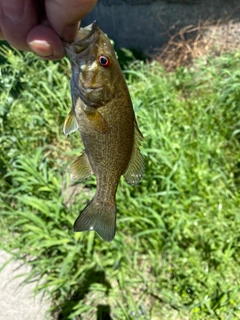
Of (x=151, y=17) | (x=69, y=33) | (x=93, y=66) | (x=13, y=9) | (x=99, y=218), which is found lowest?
(x=151, y=17)

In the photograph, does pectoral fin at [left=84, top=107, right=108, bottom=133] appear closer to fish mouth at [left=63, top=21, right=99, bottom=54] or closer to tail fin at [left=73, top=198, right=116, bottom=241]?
fish mouth at [left=63, top=21, right=99, bottom=54]

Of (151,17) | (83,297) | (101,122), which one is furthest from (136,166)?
(151,17)

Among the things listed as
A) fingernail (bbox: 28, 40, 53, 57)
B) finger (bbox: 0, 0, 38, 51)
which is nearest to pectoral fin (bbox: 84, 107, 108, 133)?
fingernail (bbox: 28, 40, 53, 57)

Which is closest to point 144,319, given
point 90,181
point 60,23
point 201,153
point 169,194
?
point 169,194

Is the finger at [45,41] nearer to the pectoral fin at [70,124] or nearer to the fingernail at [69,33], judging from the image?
the fingernail at [69,33]

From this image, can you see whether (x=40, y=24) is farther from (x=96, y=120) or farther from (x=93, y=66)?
(x=96, y=120)

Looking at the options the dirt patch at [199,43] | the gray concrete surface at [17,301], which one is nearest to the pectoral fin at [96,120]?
the gray concrete surface at [17,301]

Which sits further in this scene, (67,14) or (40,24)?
(40,24)
